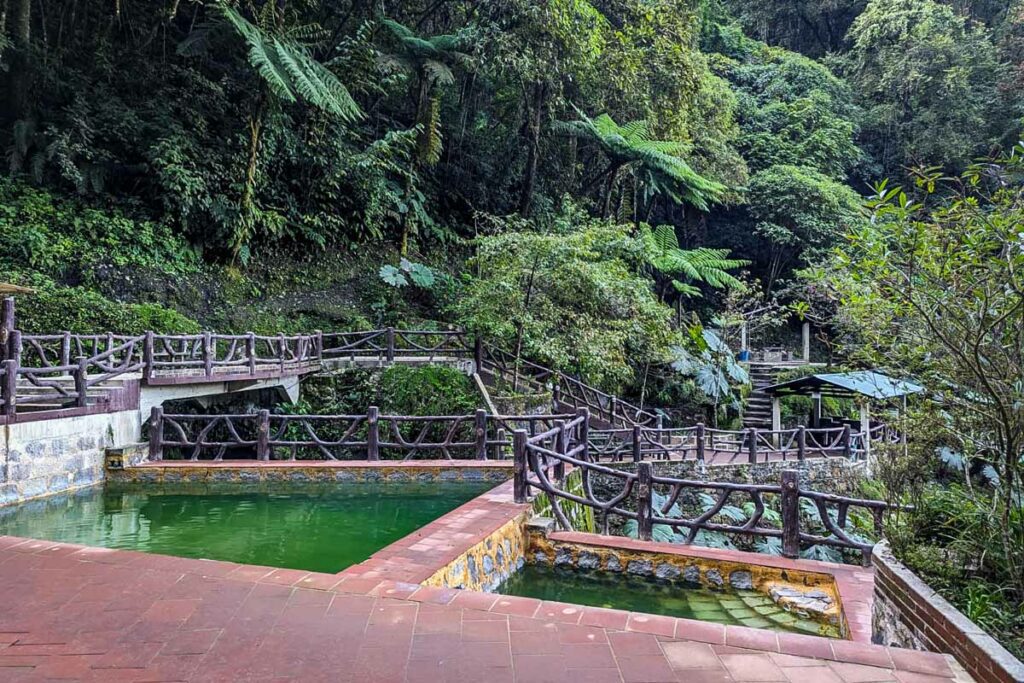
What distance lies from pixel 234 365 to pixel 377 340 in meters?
4.65

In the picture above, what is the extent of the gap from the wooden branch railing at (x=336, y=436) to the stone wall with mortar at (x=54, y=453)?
0.75 metres

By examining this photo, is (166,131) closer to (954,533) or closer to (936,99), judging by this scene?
(954,533)

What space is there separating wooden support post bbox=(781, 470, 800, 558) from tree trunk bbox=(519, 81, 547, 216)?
14.9 meters

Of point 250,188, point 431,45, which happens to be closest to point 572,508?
point 250,188

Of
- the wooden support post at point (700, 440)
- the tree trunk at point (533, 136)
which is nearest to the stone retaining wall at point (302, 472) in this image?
the wooden support post at point (700, 440)

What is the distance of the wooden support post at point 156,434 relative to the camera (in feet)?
33.3

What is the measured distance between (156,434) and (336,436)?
14.0 feet

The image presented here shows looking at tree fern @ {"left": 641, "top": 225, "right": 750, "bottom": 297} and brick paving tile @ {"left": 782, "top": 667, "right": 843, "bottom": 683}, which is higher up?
tree fern @ {"left": 641, "top": 225, "right": 750, "bottom": 297}

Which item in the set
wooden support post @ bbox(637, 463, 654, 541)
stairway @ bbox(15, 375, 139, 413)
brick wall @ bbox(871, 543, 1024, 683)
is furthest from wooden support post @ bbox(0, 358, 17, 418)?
brick wall @ bbox(871, 543, 1024, 683)

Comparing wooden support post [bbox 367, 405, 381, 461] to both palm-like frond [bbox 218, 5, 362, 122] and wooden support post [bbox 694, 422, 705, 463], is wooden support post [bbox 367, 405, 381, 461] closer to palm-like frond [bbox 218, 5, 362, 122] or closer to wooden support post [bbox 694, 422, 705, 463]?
wooden support post [bbox 694, 422, 705, 463]

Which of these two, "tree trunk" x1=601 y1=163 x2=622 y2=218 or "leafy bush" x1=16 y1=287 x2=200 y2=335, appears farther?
"tree trunk" x1=601 y1=163 x2=622 y2=218

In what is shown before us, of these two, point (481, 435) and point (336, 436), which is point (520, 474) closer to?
point (481, 435)

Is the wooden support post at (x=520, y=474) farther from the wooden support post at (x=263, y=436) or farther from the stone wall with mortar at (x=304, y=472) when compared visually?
the wooden support post at (x=263, y=436)

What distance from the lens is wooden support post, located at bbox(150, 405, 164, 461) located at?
33.3 feet
